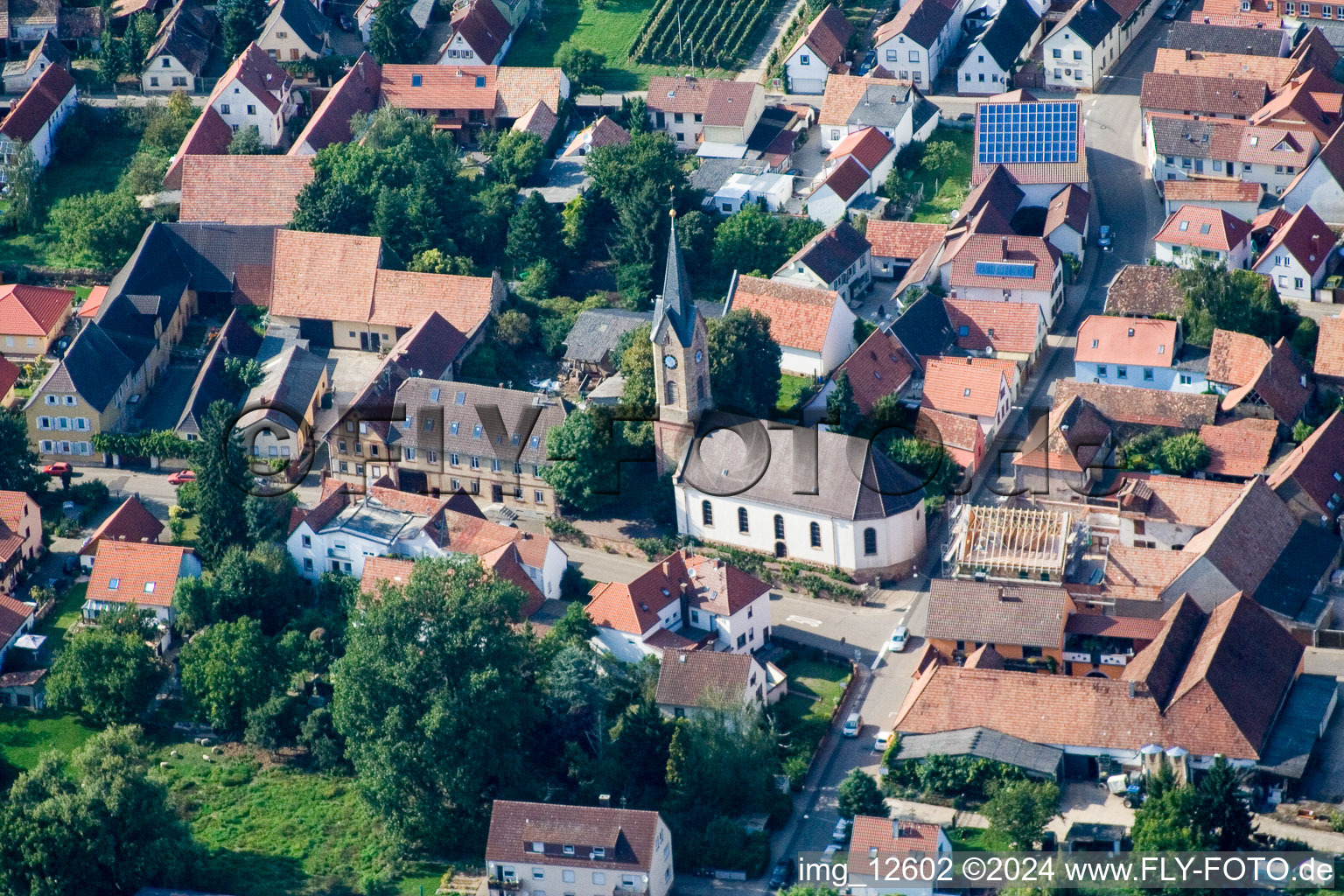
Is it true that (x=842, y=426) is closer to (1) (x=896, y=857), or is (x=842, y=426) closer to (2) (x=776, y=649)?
(2) (x=776, y=649)

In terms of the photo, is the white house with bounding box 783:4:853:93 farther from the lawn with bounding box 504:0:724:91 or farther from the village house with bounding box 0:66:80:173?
the village house with bounding box 0:66:80:173

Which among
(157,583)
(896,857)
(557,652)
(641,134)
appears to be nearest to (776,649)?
(557,652)

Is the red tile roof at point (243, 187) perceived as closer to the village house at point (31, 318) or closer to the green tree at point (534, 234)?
the village house at point (31, 318)

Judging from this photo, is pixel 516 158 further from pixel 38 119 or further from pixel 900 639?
pixel 900 639

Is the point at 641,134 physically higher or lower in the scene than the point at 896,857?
higher

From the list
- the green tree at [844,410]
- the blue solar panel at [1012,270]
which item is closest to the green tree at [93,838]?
the green tree at [844,410]

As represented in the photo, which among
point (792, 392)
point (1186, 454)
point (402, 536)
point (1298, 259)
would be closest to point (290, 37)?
point (792, 392)
